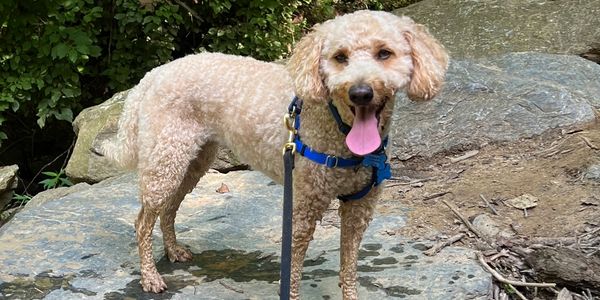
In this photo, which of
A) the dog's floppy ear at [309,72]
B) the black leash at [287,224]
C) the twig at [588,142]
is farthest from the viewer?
the twig at [588,142]

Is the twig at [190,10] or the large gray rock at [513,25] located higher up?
the twig at [190,10]

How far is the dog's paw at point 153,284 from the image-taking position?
3.48 meters

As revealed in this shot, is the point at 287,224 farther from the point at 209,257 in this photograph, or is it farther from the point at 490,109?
the point at 490,109

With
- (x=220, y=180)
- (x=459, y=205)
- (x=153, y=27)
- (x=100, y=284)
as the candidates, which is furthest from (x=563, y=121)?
(x=153, y=27)

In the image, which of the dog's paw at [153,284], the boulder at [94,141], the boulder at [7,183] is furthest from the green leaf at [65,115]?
the dog's paw at [153,284]

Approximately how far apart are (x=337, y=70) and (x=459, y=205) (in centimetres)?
179

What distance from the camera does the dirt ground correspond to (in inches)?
149

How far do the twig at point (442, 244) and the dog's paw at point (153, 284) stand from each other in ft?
4.49

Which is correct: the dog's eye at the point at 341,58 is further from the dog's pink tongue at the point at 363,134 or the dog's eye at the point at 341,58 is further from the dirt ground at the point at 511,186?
the dirt ground at the point at 511,186

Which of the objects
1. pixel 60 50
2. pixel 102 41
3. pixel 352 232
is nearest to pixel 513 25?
pixel 102 41

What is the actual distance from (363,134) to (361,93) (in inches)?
8.1

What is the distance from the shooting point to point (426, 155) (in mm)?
5039

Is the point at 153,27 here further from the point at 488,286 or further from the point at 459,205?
the point at 488,286

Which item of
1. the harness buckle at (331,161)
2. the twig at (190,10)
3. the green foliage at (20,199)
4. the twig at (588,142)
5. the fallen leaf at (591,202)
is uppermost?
the twig at (190,10)
